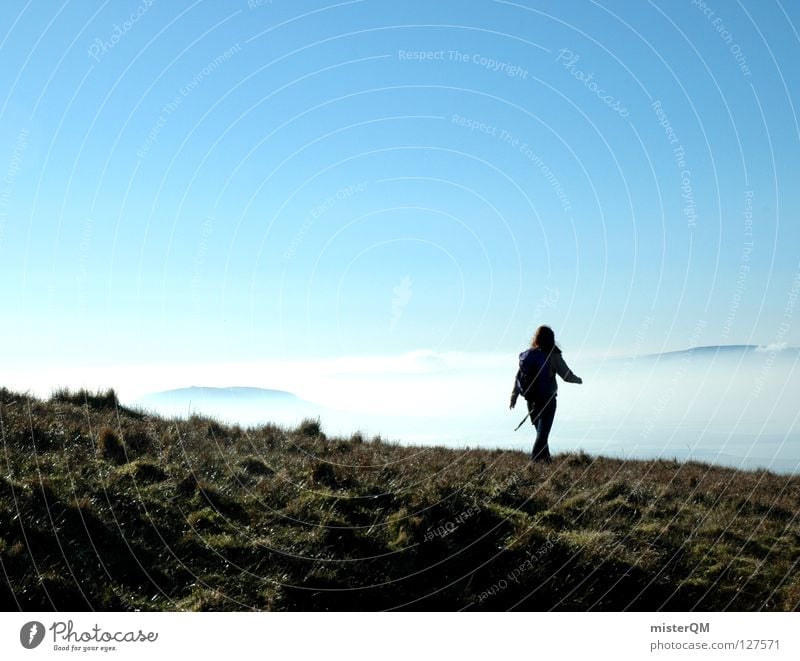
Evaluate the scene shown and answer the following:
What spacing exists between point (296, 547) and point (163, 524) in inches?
62.2

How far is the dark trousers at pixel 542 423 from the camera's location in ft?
55.3

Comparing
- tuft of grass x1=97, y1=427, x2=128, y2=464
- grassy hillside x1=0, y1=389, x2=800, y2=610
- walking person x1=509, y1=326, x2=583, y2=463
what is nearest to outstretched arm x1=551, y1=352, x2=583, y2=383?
walking person x1=509, y1=326, x2=583, y2=463

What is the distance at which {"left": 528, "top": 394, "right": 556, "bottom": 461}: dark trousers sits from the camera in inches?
663

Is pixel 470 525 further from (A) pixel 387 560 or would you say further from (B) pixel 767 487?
(B) pixel 767 487

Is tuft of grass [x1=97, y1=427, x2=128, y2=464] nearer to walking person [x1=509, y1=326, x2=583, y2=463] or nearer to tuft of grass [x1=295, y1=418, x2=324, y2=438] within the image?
tuft of grass [x1=295, y1=418, x2=324, y2=438]

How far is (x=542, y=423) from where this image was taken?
667 inches

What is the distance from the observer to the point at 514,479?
13.2 meters

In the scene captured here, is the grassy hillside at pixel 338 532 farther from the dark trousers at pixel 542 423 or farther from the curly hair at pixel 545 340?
the curly hair at pixel 545 340
